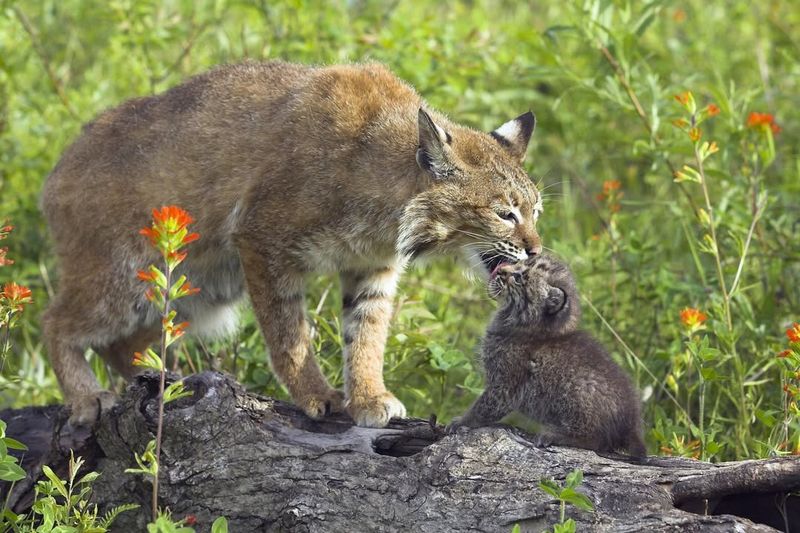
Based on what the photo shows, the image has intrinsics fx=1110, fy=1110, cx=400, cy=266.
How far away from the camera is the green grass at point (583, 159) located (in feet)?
18.9

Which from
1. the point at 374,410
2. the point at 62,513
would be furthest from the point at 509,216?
the point at 62,513

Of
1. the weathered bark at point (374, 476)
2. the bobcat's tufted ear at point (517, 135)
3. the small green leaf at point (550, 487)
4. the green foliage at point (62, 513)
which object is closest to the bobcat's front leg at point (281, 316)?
the weathered bark at point (374, 476)

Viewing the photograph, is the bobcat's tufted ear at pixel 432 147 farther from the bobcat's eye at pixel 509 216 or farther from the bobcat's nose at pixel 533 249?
the bobcat's nose at pixel 533 249

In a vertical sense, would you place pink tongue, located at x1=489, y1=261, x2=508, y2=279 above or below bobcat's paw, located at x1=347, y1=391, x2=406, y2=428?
above

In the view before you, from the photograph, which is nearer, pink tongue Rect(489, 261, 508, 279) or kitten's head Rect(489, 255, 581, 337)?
kitten's head Rect(489, 255, 581, 337)

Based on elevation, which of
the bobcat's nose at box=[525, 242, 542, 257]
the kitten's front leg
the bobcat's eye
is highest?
the bobcat's eye

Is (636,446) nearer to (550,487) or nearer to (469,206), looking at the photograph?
(550,487)

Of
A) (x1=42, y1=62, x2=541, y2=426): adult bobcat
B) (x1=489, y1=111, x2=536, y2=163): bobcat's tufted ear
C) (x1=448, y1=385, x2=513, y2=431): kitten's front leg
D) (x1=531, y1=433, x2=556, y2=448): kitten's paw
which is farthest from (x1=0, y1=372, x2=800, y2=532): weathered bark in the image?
(x1=489, y1=111, x2=536, y2=163): bobcat's tufted ear

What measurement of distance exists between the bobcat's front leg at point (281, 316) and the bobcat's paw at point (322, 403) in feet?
0.26

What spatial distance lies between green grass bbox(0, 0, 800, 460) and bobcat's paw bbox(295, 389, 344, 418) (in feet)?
1.98

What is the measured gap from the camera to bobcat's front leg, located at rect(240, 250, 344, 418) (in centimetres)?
532

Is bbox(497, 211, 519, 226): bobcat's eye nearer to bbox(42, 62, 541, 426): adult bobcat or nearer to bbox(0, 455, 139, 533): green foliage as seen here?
bbox(42, 62, 541, 426): adult bobcat

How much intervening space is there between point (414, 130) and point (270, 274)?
1.00 metres

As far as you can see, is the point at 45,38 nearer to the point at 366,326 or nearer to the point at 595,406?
the point at 366,326
